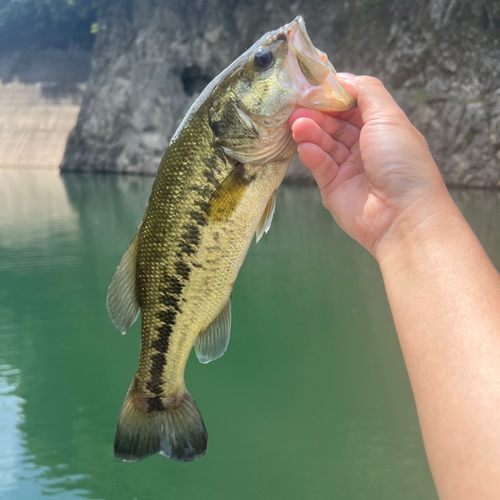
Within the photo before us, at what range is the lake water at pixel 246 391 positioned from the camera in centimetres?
352

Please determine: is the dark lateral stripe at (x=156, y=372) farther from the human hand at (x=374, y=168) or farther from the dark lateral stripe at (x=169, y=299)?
the human hand at (x=374, y=168)

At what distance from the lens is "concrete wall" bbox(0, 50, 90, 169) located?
34688 mm

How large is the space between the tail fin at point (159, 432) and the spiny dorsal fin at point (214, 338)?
227 mm

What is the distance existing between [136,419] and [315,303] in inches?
191

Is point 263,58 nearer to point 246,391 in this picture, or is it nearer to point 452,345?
point 452,345

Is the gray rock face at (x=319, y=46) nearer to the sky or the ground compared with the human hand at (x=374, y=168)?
nearer to the sky

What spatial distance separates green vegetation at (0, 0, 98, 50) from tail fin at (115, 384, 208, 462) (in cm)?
3858

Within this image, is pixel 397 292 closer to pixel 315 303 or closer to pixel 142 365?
pixel 142 365

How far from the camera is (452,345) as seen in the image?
4.04 ft

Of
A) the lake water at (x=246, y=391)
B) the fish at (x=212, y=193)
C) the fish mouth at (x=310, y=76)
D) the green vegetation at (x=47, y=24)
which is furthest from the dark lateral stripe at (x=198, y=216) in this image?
the green vegetation at (x=47, y=24)

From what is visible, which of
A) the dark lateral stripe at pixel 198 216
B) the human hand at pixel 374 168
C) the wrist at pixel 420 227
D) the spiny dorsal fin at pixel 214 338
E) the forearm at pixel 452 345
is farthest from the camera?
the spiny dorsal fin at pixel 214 338

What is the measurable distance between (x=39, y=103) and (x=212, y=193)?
38.3 m

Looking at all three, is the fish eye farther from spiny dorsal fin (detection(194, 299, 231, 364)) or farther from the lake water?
the lake water

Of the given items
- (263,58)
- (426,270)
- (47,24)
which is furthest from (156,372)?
(47,24)
